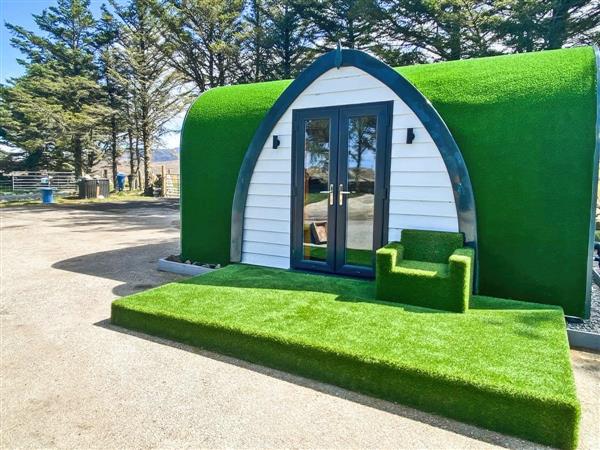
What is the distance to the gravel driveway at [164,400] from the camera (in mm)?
2090

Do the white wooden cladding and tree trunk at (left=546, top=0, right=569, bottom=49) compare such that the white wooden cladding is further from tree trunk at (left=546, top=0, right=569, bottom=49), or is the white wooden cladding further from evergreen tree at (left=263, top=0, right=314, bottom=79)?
evergreen tree at (left=263, top=0, right=314, bottom=79)

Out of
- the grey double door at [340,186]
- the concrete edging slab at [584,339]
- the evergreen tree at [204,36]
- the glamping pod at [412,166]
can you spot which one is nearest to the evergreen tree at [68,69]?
the evergreen tree at [204,36]

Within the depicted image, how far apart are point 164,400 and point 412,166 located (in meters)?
3.23

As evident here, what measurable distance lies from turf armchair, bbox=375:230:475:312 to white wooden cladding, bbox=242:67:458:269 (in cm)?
22

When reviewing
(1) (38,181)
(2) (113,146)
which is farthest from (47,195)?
(2) (113,146)

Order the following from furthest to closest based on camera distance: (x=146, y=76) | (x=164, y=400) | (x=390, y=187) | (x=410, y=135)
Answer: (x=146, y=76), (x=390, y=187), (x=410, y=135), (x=164, y=400)

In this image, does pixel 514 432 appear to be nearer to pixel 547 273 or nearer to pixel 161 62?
pixel 547 273

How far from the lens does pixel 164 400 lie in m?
2.45

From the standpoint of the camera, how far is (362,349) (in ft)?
8.59

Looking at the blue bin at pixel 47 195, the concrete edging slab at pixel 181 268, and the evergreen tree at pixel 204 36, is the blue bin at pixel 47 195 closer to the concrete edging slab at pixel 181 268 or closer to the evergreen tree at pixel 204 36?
the evergreen tree at pixel 204 36

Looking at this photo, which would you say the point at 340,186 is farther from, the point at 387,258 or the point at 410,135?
the point at 387,258

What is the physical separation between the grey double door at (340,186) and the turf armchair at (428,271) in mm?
540

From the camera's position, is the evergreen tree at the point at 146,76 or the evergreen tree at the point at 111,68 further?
the evergreen tree at the point at 111,68

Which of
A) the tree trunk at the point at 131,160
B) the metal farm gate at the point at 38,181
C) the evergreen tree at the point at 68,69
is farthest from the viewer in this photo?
the tree trunk at the point at 131,160
